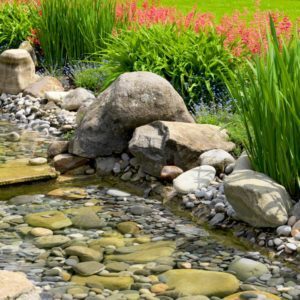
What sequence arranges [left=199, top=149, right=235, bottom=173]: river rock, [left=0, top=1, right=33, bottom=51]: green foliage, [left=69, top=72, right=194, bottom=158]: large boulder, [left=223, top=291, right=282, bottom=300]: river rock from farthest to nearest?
[left=0, top=1, right=33, bottom=51]: green foliage → [left=69, top=72, right=194, bottom=158]: large boulder → [left=199, top=149, right=235, bottom=173]: river rock → [left=223, top=291, right=282, bottom=300]: river rock

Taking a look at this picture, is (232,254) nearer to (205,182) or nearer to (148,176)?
(205,182)

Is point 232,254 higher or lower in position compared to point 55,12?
lower

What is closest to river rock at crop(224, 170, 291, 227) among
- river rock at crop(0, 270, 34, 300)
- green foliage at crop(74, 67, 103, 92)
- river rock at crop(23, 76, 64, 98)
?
river rock at crop(0, 270, 34, 300)

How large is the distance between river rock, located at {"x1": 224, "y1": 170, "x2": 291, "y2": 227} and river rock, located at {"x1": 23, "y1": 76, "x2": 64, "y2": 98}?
5.98 m

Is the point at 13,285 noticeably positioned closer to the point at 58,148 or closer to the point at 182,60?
the point at 58,148

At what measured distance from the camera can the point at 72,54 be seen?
12250mm

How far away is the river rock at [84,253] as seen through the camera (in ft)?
17.9

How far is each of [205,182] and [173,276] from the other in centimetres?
193

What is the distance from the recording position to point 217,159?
7.18m

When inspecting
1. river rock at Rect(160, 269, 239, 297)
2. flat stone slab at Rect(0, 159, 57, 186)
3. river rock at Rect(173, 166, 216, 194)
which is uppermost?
river rock at Rect(173, 166, 216, 194)

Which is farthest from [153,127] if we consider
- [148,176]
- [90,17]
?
[90,17]

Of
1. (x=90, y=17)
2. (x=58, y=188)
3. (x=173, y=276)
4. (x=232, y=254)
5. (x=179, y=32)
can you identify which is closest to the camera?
(x=173, y=276)

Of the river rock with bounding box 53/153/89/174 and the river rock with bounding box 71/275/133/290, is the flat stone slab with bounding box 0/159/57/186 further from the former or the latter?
the river rock with bounding box 71/275/133/290

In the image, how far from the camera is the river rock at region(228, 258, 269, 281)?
203 inches
